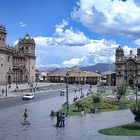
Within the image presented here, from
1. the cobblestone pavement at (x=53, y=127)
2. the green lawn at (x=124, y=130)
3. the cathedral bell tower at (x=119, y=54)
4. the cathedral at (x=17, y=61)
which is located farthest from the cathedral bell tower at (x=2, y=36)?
the green lawn at (x=124, y=130)

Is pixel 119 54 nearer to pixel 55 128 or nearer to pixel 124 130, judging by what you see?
pixel 55 128

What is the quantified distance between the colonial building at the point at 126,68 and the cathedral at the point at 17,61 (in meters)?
33.8

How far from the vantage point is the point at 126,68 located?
581 feet

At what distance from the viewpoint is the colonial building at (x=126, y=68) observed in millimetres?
176125

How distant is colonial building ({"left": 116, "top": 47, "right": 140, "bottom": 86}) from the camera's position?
176m

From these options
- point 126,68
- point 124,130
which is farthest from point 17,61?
point 124,130

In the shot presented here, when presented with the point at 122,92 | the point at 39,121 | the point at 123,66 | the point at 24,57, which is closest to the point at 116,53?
the point at 123,66

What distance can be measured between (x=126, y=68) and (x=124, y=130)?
465 ft

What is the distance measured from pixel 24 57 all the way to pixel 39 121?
11229 cm

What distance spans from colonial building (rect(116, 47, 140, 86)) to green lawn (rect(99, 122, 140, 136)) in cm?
13717

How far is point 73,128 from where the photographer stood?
125ft

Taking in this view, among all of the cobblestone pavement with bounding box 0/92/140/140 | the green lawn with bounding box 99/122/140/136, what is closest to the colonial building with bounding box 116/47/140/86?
the cobblestone pavement with bounding box 0/92/140/140

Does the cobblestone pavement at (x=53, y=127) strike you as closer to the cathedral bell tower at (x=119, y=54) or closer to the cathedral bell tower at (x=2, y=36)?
the cathedral bell tower at (x=2, y=36)

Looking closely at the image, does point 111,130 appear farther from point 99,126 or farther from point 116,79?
point 116,79
